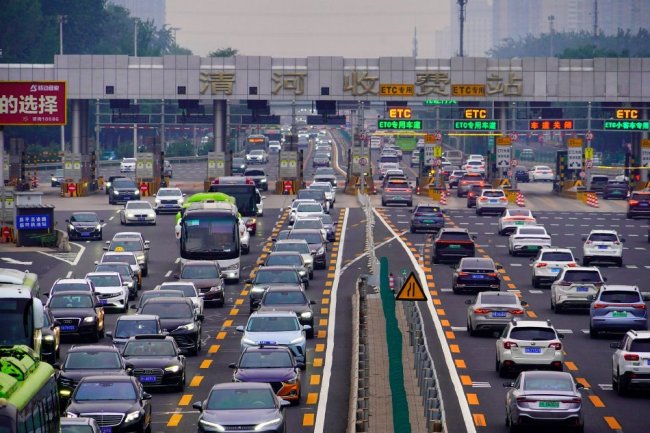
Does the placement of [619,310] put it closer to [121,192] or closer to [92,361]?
[92,361]

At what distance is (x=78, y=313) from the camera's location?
1801 inches

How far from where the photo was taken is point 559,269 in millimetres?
59500

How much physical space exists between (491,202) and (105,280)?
4372 cm

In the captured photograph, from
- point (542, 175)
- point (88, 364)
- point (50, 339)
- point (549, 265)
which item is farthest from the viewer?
point (542, 175)

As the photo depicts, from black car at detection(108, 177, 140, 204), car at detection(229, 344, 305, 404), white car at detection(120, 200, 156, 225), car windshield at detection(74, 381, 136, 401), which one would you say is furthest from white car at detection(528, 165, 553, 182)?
car windshield at detection(74, 381, 136, 401)

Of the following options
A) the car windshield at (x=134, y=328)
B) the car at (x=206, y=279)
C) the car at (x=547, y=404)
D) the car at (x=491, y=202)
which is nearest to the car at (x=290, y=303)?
the car windshield at (x=134, y=328)

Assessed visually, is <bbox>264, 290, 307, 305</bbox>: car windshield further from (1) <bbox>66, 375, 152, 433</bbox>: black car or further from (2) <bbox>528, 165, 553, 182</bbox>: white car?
(2) <bbox>528, 165, 553, 182</bbox>: white car

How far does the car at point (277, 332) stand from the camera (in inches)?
1609

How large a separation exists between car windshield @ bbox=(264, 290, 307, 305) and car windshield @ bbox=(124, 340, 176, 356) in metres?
9.60

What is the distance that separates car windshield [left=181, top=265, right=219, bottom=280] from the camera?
2156 inches

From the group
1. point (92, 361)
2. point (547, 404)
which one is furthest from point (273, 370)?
point (547, 404)

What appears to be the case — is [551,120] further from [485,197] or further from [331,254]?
[331,254]

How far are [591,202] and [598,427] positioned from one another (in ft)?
232

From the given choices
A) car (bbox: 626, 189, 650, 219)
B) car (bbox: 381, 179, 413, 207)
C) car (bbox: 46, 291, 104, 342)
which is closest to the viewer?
car (bbox: 46, 291, 104, 342)
